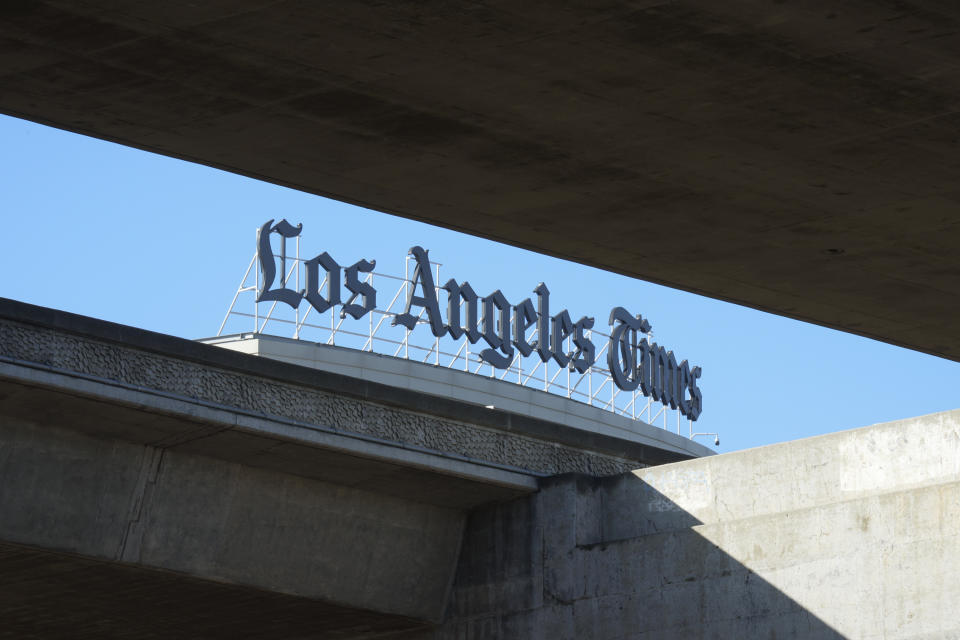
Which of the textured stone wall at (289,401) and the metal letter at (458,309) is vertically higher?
the metal letter at (458,309)

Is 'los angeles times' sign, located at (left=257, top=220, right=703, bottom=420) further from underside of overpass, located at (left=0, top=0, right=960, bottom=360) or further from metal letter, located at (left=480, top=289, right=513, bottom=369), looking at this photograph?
underside of overpass, located at (left=0, top=0, right=960, bottom=360)

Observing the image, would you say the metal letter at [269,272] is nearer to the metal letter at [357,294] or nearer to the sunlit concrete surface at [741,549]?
the metal letter at [357,294]

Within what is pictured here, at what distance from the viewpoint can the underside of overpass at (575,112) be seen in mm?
7477

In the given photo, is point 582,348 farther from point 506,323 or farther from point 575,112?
point 575,112

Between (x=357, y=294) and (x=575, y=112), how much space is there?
24545mm

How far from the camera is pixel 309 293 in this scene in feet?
106

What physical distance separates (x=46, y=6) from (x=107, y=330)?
9.64 m

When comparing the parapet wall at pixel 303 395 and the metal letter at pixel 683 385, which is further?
the metal letter at pixel 683 385

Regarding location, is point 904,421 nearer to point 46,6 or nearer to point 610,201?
point 610,201

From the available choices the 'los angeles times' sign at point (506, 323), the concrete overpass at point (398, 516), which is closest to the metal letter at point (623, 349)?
the 'los angeles times' sign at point (506, 323)

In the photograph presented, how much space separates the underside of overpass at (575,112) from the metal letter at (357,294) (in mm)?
22227

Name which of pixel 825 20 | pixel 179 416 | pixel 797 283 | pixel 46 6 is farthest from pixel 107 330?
pixel 825 20

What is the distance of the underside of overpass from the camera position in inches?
294

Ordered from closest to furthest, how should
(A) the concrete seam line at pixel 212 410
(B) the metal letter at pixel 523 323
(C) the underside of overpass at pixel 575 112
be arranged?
1. (C) the underside of overpass at pixel 575 112
2. (A) the concrete seam line at pixel 212 410
3. (B) the metal letter at pixel 523 323
